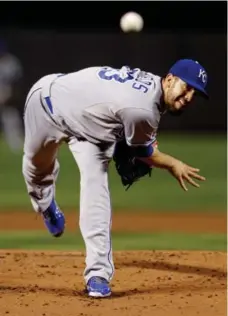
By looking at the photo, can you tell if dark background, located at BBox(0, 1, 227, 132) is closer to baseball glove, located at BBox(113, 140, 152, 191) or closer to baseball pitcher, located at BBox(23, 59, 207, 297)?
baseball glove, located at BBox(113, 140, 152, 191)

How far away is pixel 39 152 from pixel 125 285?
42.4 inches

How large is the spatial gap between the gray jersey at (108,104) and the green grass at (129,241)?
2.43 meters

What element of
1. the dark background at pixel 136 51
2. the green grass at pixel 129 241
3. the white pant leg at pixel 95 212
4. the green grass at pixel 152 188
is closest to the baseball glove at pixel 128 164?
the white pant leg at pixel 95 212

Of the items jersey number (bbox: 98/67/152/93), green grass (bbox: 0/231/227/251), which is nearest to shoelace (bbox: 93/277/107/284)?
jersey number (bbox: 98/67/152/93)

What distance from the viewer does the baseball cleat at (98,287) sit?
18.3 ft

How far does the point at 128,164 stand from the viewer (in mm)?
6152

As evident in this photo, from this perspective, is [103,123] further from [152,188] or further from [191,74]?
[152,188]

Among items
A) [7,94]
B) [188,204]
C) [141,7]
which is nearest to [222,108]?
[141,7]

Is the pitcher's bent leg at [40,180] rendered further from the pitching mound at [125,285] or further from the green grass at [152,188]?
the green grass at [152,188]

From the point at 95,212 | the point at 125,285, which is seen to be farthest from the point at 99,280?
the point at 125,285

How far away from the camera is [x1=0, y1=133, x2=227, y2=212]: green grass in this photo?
1152cm

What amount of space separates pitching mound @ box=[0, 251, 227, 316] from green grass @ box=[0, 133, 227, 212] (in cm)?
385

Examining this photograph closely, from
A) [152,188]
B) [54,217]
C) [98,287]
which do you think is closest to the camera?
[98,287]

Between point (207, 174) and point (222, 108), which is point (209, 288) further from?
point (222, 108)
